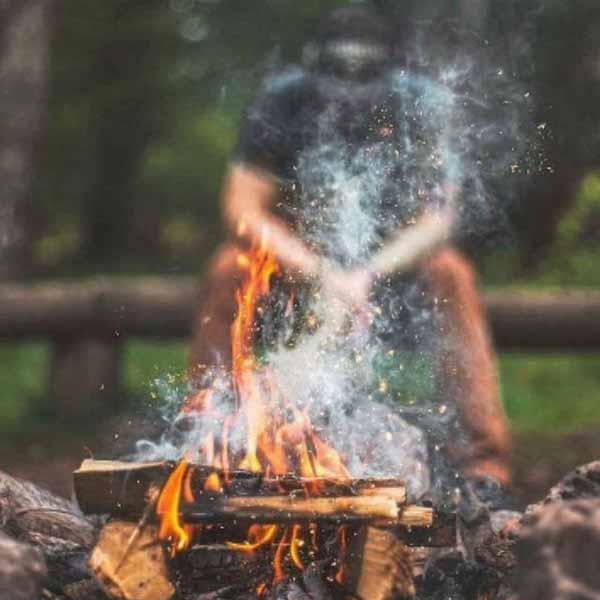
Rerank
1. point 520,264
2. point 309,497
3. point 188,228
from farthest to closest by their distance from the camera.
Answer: point 188,228 < point 520,264 < point 309,497

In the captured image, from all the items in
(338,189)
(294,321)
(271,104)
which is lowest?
(294,321)

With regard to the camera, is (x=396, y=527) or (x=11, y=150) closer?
(x=396, y=527)

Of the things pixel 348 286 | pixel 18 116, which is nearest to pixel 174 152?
pixel 18 116

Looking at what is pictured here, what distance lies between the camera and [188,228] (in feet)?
75.4

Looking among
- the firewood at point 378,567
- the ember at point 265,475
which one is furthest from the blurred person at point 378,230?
the firewood at point 378,567

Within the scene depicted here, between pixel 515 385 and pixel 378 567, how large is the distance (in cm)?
748

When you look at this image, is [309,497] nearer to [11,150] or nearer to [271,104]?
[271,104]

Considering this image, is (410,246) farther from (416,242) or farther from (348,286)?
(348,286)

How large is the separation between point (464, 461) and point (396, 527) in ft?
5.52

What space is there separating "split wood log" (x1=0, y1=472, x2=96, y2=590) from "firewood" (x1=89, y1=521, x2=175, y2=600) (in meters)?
0.24

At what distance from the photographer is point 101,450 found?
6.52 m

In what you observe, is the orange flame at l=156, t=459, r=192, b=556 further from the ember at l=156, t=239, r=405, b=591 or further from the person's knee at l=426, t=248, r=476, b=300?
the person's knee at l=426, t=248, r=476, b=300

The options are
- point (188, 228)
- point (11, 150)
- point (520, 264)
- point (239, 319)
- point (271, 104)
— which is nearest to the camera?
point (239, 319)

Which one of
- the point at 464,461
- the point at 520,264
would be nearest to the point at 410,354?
the point at 464,461
